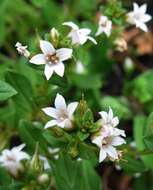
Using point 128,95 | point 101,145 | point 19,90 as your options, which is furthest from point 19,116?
point 128,95

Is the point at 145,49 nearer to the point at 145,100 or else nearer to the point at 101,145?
the point at 145,100

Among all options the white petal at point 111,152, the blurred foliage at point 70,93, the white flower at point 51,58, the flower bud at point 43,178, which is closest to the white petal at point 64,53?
the white flower at point 51,58

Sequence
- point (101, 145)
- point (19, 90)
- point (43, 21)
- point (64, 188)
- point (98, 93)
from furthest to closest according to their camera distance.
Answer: point (43, 21) → point (98, 93) → point (19, 90) → point (64, 188) → point (101, 145)

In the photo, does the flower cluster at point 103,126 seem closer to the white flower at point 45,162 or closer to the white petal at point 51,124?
the white petal at point 51,124

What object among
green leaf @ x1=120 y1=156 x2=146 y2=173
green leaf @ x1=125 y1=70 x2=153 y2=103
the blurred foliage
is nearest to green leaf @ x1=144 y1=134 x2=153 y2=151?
the blurred foliage

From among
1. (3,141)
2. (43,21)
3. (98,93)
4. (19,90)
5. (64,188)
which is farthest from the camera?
(43,21)

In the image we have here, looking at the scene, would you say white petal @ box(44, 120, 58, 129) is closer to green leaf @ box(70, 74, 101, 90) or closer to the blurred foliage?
the blurred foliage
